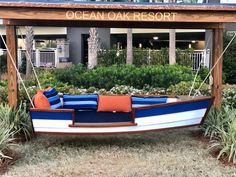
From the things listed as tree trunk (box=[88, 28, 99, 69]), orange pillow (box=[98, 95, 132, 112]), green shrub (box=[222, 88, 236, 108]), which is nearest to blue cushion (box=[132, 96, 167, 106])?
orange pillow (box=[98, 95, 132, 112])

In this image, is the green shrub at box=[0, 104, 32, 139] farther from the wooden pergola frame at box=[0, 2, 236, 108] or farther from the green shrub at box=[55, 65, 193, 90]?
the green shrub at box=[55, 65, 193, 90]

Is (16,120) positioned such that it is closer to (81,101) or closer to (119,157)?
(81,101)

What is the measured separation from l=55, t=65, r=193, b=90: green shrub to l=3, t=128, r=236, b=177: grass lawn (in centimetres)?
567

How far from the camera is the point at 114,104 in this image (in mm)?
8516

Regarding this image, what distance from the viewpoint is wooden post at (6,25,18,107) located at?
7.91m

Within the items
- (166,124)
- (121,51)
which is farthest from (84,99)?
(121,51)

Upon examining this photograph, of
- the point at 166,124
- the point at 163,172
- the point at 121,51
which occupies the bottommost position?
the point at 163,172

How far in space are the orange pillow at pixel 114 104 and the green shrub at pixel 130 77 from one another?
5.76 m

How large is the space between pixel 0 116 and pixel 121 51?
498 inches

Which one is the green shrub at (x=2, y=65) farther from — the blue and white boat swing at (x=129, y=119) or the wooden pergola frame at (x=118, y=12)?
the wooden pergola frame at (x=118, y=12)

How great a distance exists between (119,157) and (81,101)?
2.16 meters

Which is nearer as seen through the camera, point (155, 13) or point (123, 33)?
point (155, 13)

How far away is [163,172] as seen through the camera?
6.14 m

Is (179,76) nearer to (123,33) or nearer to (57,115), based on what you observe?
(57,115)
